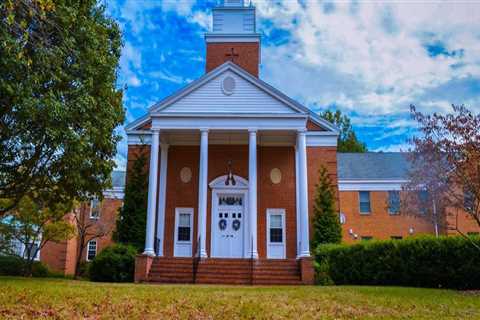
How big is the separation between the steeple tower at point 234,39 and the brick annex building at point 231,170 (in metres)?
0.06

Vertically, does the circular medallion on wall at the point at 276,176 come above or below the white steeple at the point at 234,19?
below

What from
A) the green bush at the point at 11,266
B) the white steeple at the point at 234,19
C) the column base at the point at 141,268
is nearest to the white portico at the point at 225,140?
the column base at the point at 141,268

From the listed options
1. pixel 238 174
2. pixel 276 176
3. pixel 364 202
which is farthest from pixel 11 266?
pixel 364 202

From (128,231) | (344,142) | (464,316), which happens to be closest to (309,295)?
(464,316)

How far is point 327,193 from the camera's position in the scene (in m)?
22.2

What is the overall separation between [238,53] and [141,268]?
573 inches

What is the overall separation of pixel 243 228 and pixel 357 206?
12.0 meters

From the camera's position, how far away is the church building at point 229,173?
1917cm

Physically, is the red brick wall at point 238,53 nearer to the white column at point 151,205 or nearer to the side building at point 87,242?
the white column at point 151,205

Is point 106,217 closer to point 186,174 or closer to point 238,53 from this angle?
point 186,174

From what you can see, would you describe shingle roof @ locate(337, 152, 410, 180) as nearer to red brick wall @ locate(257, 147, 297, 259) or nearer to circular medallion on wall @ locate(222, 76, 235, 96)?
red brick wall @ locate(257, 147, 297, 259)

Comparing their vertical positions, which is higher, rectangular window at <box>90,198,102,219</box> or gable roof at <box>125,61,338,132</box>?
gable roof at <box>125,61,338,132</box>

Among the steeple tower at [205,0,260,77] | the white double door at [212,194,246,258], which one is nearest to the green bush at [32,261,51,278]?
the white double door at [212,194,246,258]

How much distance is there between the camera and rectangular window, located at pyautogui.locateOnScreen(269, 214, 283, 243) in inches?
886
